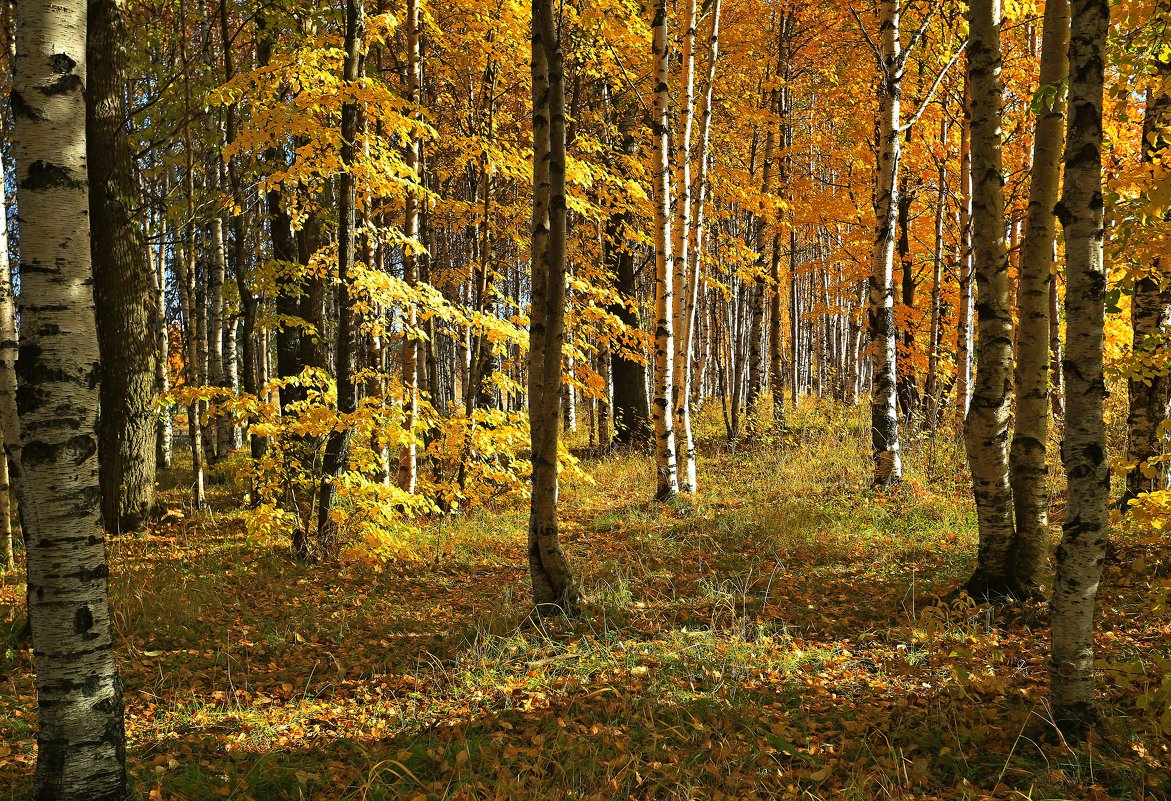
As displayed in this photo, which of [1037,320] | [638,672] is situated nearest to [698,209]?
[1037,320]

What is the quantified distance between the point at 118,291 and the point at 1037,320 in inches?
371

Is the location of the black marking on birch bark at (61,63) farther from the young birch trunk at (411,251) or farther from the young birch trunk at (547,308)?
the young birch trunk at (411,251)

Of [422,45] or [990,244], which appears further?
[422,45]

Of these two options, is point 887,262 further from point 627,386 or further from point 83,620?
point 83,620

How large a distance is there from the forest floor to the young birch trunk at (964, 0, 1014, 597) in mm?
585

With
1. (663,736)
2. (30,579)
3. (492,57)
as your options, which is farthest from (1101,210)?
(492,57)

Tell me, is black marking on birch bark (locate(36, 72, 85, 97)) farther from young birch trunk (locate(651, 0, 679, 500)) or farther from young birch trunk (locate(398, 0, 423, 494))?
young birch trunk (locate(651, 0, 679, 500))

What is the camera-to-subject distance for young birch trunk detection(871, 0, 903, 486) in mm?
8398

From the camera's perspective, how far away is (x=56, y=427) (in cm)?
275

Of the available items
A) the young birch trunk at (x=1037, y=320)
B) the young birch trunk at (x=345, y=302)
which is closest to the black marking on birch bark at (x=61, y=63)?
the young birch trunk at (x=345, y=302)

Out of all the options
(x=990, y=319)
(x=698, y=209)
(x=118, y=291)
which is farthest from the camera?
(x=698, y=209)

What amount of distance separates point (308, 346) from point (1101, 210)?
8492 millimetres

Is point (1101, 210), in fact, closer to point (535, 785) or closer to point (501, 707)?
point (535, 785)

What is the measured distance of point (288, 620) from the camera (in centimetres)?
593
